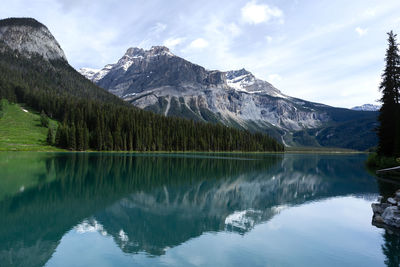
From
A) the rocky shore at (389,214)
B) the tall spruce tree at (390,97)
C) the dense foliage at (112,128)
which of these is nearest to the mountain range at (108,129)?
the dense foliage at (112,128)

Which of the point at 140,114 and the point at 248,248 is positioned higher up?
the point at 140,114

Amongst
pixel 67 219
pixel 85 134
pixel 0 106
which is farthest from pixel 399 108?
pixel 0 106

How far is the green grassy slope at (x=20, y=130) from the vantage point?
A: 361 feet

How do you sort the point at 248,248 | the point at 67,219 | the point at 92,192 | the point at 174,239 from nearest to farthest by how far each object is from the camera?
the point at 248,248 < the point at 174,239 < the point at 67,219 < the point at 92,192

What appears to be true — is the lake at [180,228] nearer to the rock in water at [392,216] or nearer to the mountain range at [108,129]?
the rock in water at [392,216]

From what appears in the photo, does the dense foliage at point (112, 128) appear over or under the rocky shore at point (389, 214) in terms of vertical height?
over

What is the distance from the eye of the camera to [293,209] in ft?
96.5

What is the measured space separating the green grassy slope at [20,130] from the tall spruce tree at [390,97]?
121 metres

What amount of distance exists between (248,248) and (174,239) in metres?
5.11

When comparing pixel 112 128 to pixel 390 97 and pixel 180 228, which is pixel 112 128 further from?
pixel 180 228

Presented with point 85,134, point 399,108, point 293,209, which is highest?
point 399,108

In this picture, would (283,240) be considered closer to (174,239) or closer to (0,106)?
(174,239)

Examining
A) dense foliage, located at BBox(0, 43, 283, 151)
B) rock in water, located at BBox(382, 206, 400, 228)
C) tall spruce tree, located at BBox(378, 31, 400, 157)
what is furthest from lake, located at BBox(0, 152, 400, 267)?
dense foliage, located at BBox(0, 43, 283, 151)

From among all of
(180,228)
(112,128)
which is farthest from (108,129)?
(180,228)
